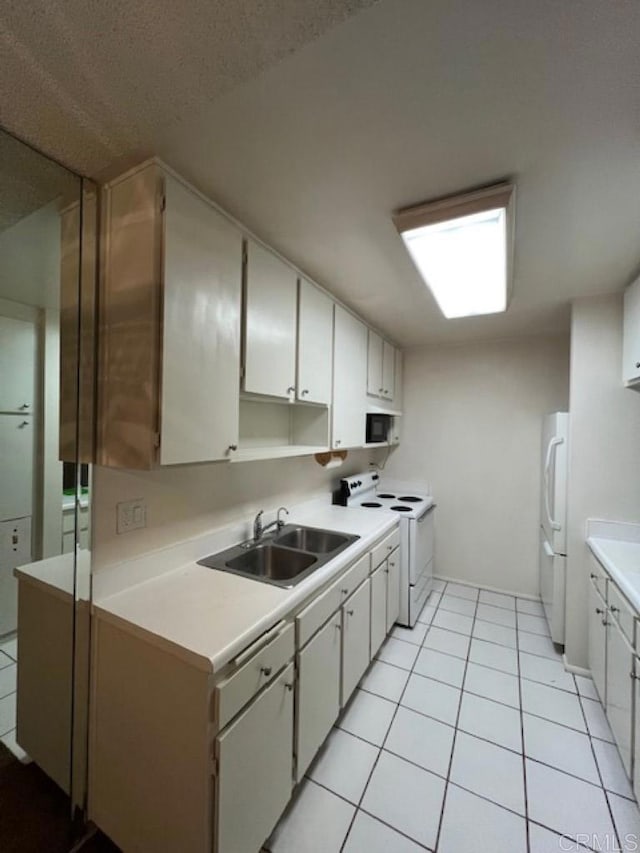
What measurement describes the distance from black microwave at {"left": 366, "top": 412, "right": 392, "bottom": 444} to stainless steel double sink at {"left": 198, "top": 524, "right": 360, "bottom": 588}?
987 millimetres

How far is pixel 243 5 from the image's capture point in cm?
68

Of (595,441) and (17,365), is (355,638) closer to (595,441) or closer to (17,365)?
(595,441)

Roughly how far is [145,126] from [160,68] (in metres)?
0.22

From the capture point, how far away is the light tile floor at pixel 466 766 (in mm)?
1308

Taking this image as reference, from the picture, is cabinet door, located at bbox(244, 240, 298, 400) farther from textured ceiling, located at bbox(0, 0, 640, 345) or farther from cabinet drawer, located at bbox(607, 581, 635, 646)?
cabinet drawer, located at bbox(607, 581, 635, 646)

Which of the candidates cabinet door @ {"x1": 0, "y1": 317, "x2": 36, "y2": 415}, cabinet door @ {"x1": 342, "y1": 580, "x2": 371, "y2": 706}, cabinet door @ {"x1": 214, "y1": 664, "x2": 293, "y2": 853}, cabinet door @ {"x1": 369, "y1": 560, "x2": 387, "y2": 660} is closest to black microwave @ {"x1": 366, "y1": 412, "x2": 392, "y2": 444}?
cabinet door @ {"x1": 369, "y1": 560, "x2": 387, "y2": 660}

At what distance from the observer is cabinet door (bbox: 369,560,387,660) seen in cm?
213

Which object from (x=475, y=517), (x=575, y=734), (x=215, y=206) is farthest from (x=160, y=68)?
(x=475, y=517)

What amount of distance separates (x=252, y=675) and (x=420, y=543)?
1989 mm

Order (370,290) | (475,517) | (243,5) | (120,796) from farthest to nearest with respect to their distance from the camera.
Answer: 1. (475,517)
2. (370,290)
3. (120,796)
4. (243,5)

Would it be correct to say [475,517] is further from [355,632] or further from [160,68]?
[160,68]

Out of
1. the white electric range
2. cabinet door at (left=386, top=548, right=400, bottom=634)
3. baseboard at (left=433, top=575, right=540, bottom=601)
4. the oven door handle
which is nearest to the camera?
cabinet door at (left=386, top=548, right=400, bottom=634)

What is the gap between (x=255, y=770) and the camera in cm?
114

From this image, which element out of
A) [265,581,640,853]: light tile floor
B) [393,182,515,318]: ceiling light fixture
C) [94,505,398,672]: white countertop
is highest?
[393,182,515,318]: ceiling light fixture
